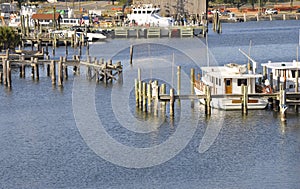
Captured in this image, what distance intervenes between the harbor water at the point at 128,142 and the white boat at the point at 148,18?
57329 millimetres

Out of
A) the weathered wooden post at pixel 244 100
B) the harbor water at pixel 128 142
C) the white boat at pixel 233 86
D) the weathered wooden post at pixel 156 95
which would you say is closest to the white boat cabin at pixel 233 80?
the white boat at pixel 233 86

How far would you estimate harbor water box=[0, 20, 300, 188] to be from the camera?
125ft

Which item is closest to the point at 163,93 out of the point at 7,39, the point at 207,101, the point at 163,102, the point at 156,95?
the point at 156,95

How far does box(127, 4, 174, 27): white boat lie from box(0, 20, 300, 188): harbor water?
188ft

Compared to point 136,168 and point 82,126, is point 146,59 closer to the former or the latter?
point 82,126

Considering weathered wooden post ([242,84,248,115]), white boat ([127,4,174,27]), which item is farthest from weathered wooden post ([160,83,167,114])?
white boat ([127,4,174,27])

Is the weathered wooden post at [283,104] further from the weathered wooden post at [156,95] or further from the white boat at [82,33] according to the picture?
the white boat at [82,33]

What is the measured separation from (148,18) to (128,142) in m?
82.3

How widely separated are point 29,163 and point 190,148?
26.1 feet

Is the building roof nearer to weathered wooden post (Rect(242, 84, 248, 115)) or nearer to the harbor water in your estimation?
the harbor water

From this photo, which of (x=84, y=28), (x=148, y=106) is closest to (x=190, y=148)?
(x=148, y=106)

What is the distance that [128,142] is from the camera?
45.3 metres

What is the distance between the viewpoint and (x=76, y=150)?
43875mm

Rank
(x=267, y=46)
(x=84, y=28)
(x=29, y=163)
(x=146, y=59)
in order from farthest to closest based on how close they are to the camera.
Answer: (x=84, y=28) < (x=267, y=46) < (x=146, y=59) < (x=29, y=163)
